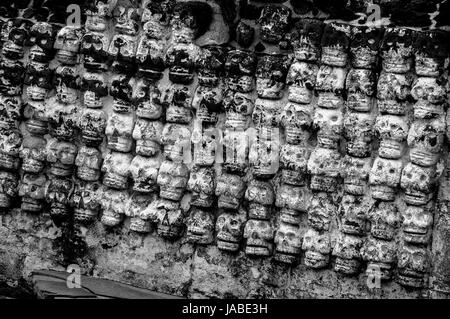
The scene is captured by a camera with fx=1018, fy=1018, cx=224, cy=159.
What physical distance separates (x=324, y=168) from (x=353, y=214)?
0.94 feet

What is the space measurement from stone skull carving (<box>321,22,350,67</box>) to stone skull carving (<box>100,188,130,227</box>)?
1484 millimetres

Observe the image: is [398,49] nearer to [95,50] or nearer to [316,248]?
[316,248]

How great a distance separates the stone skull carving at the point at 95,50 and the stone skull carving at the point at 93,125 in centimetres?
26

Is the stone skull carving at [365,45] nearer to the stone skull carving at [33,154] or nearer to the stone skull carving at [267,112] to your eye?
the stone skull carving at [267,112]

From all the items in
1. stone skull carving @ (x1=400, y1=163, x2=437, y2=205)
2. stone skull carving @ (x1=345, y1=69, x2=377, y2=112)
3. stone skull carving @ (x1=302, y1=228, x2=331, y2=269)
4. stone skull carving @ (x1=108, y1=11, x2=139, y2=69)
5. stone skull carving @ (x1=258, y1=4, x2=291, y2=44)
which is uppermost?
stone skull carving @ (x1=258, y1=4, x2=291, y2=44)

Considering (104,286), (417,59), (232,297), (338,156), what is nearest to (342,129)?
(338,156)

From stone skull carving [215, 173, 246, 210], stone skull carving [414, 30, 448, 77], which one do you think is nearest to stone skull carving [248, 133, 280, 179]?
stone skull carving [215, 173, 246, 210]

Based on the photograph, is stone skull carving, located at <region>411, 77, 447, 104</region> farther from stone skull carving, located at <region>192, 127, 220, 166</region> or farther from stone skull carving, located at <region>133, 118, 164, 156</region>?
stone skull carving, located at <region>133, 118, 164, 156</region>

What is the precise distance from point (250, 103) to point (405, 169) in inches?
37.4

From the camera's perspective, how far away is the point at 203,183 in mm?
5699

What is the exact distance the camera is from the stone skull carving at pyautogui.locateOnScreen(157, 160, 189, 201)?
5770mm

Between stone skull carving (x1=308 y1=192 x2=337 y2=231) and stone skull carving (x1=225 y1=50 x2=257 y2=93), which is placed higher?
stone skull carving (x1=225 y1=50 x2=257 y2=93)

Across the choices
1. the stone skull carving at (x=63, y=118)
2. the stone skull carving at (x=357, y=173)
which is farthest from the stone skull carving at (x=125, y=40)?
the stone skull carving at (x=357, y=173)

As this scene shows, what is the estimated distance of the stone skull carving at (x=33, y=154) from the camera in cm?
615
